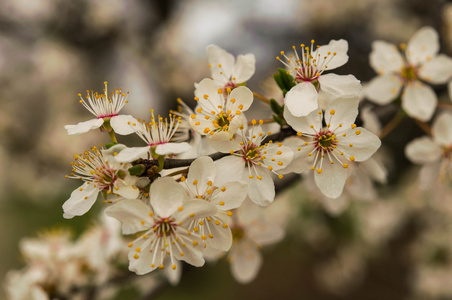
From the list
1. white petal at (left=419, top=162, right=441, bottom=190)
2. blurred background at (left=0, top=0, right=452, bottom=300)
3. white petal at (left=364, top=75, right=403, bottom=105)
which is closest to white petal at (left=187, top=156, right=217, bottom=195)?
white petal at (left=364, top=75, right=403, bottom=105)

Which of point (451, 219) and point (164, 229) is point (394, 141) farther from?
point (164, 229)

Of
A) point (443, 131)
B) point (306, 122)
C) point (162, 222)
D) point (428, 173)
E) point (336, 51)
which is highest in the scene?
point (336, 51)

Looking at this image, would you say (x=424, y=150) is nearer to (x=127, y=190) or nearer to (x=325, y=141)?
(x=325, y=141)

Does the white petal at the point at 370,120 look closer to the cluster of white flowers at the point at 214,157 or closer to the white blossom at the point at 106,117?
the cluster of white flowers at the point at 214,157

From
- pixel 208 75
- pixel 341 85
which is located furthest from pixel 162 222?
pixel 208 75

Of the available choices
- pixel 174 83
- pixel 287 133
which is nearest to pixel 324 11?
pixel 174 83

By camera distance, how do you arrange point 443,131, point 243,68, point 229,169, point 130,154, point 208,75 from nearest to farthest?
1. point 130,154
2. point 229,169
3. point 243,68
4. point 443,131
5. point 208,75
